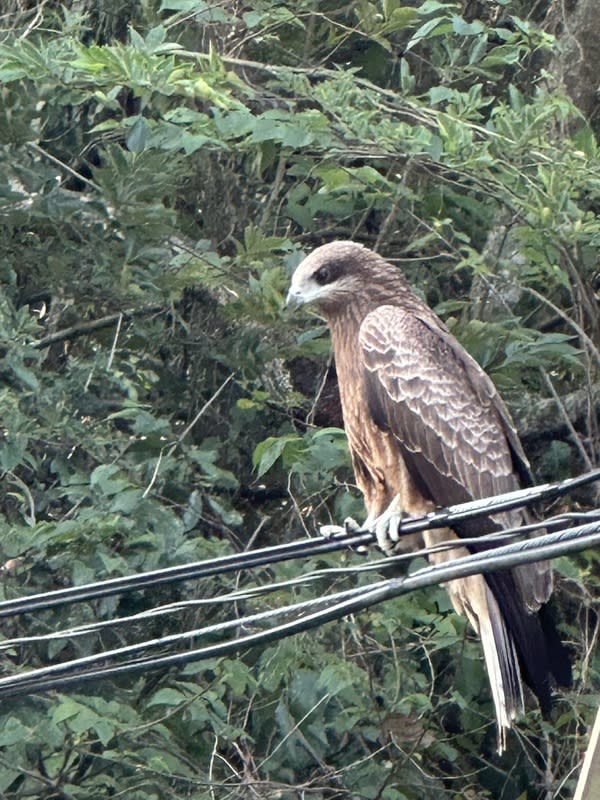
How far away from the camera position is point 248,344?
6508 millimetres

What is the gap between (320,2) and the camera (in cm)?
700

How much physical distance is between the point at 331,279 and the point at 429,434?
648 mm

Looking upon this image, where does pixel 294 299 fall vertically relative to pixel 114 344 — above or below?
above

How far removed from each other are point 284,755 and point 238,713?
11.1 inches

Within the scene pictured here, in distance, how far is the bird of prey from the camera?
17.9ft

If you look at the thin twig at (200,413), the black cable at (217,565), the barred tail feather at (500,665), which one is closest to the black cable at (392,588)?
the black cable at (217,565)

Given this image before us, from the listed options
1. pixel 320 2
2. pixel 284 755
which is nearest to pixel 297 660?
pixel 284 755

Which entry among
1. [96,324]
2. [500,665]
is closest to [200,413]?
[96,324]

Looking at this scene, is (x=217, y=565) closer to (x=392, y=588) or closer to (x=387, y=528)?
(x=392, y=588)

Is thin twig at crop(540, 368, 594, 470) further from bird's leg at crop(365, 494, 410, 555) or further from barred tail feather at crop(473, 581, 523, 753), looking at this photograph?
bird's leg at crop(365, 494, 410, 555)

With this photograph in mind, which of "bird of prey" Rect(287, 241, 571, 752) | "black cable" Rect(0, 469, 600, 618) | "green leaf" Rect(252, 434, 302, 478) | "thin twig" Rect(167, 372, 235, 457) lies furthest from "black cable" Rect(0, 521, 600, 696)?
"thin twig" Rect(167, 372, 235, 457)

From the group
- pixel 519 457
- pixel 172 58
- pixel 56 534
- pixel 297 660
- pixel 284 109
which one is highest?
pixel 172 58

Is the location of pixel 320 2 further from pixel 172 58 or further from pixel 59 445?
pixel 59 445

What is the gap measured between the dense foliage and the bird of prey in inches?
15.5
